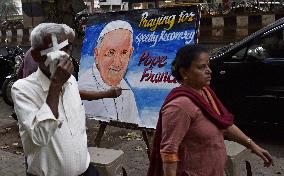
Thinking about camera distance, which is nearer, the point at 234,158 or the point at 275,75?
the point at 234,158

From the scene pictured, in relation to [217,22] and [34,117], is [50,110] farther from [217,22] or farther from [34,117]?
[217,22]

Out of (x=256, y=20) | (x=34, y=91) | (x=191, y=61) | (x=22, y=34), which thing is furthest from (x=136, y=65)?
(x=22, y=34)

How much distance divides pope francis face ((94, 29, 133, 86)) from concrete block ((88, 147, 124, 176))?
2.74ft

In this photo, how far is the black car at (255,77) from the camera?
16.9ft

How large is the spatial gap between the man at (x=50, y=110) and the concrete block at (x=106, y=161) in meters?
1.18

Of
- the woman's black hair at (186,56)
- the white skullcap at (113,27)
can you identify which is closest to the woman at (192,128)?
the woman's black hair at (186,56)

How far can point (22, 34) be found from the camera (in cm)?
1744

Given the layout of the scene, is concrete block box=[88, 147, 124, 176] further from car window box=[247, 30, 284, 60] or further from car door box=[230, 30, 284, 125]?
car window box=[247, 30, 284, 60]

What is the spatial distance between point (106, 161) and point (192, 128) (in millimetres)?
1403

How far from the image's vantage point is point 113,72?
4238 millimetres

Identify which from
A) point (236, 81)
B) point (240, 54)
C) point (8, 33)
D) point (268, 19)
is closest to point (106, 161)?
point (236, 81)

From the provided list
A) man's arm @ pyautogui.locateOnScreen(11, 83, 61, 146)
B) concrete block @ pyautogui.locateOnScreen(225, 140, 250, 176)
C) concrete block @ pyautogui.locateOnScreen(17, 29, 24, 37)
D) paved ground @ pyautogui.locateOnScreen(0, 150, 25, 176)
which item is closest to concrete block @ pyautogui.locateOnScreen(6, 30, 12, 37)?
concrete block @ pyautogui.locateOnScreen(17, 29, 24, 37)

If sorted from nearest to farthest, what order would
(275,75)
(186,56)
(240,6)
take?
(186,56) < (275,75) < (240,6)

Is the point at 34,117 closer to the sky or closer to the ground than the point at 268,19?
closer to the ground
